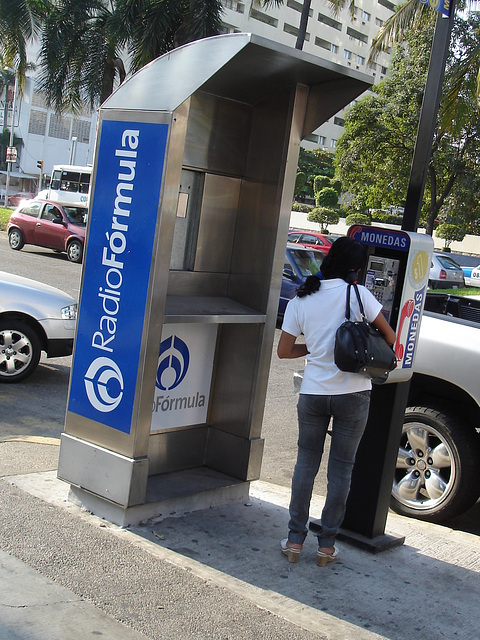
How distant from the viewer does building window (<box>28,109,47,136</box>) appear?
77750mm

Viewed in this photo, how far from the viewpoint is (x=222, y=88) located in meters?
4.72

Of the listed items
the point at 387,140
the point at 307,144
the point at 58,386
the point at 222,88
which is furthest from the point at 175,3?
the point at 307,144

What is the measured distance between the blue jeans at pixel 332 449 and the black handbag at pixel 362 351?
0.68 ft

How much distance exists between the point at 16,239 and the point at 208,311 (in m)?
19.5

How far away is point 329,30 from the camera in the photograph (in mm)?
78688

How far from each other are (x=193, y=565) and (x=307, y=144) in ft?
279

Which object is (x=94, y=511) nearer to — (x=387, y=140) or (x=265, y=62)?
(x=265, y=62)

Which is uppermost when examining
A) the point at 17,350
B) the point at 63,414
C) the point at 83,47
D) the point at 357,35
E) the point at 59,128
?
the point at 357,35

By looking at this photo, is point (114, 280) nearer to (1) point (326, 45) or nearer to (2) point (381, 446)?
(2) point (381, 446)

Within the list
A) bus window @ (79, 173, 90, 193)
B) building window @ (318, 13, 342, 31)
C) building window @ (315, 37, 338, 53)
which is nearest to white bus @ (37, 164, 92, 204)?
bus window @ (79, 173, 90, 193)

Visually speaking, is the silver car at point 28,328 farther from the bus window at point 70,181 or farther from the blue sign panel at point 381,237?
the bus window at point 70,181

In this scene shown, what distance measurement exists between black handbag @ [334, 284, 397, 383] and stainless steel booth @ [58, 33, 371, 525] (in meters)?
0.95

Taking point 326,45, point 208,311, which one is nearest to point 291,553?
point 208,311

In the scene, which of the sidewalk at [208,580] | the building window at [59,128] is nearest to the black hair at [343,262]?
the sidewalk at [208,580]
